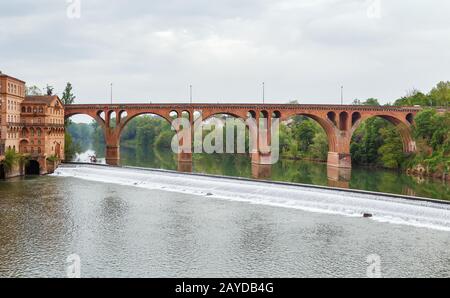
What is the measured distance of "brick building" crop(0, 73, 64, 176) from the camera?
5254 cm

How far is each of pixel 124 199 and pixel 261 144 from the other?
127 ft

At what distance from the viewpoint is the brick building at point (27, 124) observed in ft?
→ 172

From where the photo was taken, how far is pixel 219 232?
28.0 m

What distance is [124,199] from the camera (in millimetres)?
39219

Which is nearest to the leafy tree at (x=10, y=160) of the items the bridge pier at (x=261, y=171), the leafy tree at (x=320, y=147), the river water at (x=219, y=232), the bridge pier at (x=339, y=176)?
the river water at (x=219, y=232)

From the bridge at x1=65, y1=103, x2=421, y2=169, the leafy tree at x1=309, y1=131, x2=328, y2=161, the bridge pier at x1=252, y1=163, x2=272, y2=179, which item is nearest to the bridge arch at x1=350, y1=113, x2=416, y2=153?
the bridge at x1=65, y1=103, x2=421, y2=169

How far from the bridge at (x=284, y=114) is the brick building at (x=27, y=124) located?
13.6m

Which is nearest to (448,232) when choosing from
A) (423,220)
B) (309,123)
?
(423,220)

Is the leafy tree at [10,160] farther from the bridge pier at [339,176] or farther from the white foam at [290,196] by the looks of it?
the bridge pier at [339,176]

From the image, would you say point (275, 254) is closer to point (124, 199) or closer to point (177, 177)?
point (124, 199)

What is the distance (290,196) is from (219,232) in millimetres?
12856

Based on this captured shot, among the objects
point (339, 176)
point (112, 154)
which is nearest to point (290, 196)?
point (339, 176)
